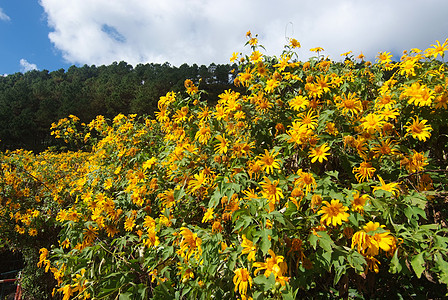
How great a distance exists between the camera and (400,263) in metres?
1.05

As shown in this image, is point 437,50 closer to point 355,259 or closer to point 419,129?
point 419,129

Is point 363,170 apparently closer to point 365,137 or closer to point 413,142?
point 365,137

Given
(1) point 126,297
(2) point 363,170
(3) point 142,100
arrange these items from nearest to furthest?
(1) point 126,297 → (2) point 363,170 → (3) point 142,100

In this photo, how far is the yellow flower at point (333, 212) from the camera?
3.31 feet

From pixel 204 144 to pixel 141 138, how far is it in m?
1.41

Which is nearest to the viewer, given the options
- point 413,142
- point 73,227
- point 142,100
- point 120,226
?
point 413,142

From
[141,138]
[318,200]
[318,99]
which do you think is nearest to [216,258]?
[318,200]

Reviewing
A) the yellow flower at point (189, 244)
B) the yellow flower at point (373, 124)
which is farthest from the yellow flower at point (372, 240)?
the yellow flower at point (189, 244)

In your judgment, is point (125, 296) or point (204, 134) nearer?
point (125, 296)

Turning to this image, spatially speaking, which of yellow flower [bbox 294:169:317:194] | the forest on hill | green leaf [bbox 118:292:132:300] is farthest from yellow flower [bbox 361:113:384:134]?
the forest on hill

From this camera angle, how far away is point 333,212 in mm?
1041

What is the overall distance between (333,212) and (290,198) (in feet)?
0.63

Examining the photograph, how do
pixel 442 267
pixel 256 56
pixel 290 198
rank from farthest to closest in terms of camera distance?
1. pixel 256 56
2. pixel 290 198
3. pixel 442 267

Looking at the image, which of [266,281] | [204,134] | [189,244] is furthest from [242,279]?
[204,134]
